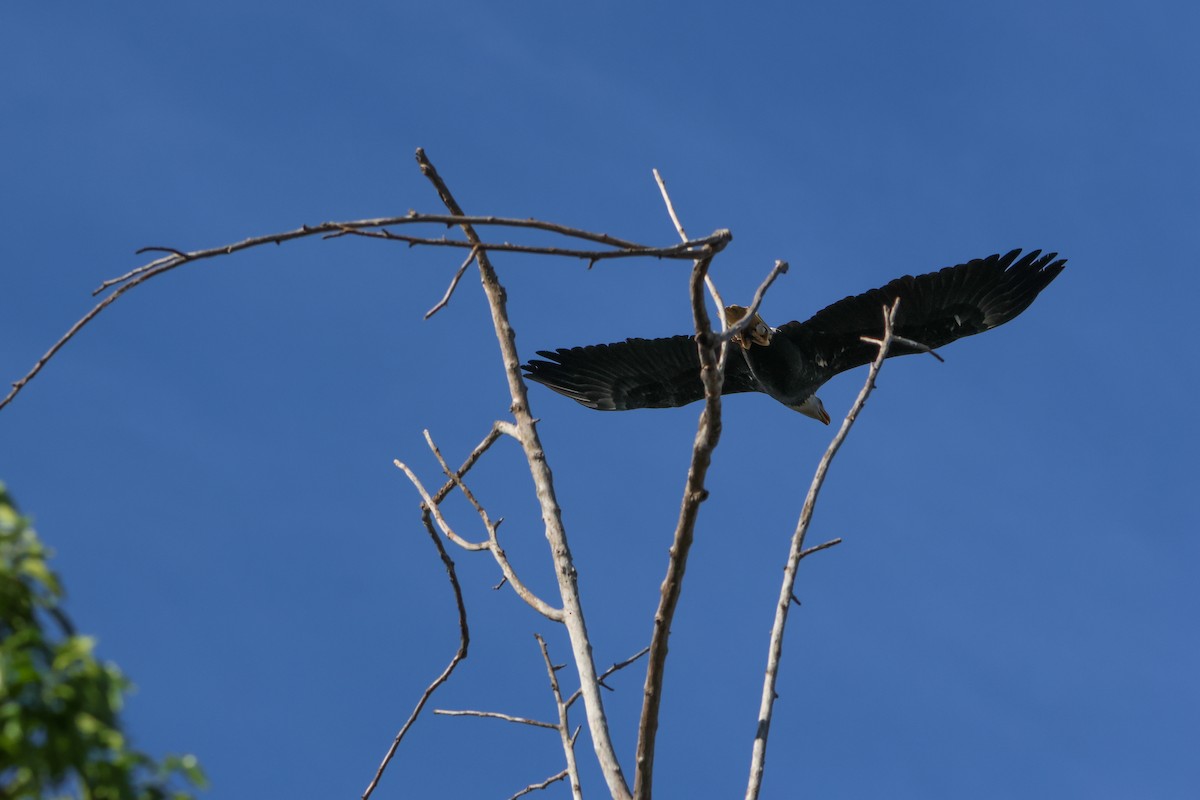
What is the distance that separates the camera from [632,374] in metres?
9.63

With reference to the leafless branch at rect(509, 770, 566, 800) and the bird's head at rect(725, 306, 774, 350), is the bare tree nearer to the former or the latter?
the leafless branch at rect(509, 770, 566, 800)

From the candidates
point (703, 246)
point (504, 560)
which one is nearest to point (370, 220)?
point (703, 246)

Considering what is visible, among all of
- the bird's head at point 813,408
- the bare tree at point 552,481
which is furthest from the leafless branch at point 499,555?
the bird's head at point 813,408

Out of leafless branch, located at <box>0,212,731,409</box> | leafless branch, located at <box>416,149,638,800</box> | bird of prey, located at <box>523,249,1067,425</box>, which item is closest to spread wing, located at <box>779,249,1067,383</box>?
bird of prey, located at <box>523,249,1067,425</box>

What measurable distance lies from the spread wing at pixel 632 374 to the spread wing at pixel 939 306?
0.71 metres

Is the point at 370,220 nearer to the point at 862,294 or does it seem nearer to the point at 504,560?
the point at 504,560

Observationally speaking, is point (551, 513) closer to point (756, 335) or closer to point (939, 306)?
point (756, 335)

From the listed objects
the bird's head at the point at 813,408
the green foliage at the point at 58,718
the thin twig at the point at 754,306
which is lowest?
the green foliage at the point at 58,718

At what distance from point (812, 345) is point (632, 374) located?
1.42 metres

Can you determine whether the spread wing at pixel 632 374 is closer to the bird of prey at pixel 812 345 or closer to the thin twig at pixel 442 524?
the bird of prey at pixel 812 345

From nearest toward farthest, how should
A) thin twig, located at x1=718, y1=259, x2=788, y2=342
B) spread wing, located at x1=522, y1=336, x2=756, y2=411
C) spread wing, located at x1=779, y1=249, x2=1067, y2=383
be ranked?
thin twig, located at x1=718, y1=259, x2=788, y2=342, spread wing, located at x1=779, y1=249, x2=1067, y2=383, spread wing, located at x1=522, y1=336, x2=756, y2=411

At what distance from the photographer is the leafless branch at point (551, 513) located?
173 inches

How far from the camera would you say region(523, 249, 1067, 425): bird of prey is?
8648mm

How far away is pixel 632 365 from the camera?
31.3 ft
